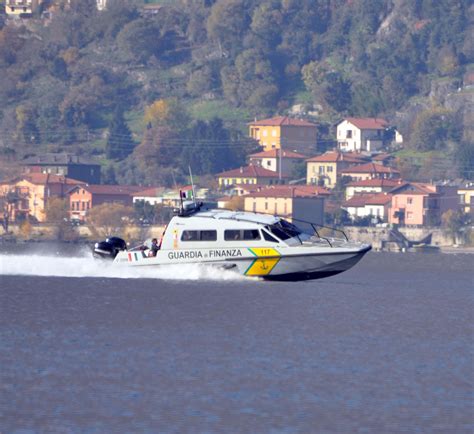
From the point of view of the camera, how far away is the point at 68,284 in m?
66.1

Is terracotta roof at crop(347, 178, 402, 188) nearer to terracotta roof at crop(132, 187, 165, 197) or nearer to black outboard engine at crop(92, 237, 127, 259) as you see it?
terracotta roof at crop(132, 187, 165, 197)

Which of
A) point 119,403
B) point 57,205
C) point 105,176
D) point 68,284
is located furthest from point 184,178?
point 119,403

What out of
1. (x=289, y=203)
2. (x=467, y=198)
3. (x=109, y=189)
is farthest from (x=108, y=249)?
(x=467, y=198)

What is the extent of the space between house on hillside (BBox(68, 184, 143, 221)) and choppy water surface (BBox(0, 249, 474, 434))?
10257 cm

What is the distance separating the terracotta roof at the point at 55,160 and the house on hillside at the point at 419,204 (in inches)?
1686

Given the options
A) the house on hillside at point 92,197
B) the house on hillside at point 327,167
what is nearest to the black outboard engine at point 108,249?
the house on hillside at point 92,197

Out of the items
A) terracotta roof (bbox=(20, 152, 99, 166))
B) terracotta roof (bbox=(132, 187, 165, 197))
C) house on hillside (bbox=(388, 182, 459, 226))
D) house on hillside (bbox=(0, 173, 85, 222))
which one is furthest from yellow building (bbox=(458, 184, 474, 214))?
terracotta roof (bbox=(20, 152, 99, 166))

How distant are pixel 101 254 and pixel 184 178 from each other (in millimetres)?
135955

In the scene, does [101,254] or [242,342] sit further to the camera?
[101,254]

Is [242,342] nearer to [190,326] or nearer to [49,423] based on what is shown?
[190,326]

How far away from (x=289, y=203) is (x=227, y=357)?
4823 inches

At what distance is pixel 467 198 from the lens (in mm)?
174875

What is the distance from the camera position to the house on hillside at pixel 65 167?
7470 inches

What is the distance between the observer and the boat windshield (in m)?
57.8
